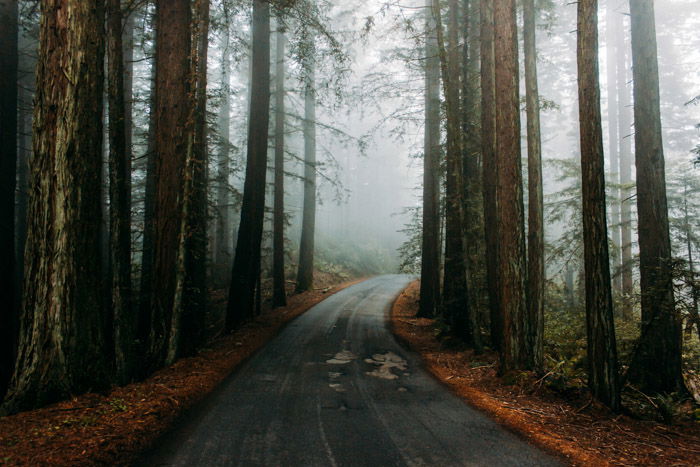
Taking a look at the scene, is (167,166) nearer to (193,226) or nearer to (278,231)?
(193,226)

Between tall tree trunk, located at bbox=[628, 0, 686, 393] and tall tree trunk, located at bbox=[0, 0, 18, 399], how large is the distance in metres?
13.1

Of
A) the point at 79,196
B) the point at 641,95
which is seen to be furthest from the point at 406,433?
the point at 641,95

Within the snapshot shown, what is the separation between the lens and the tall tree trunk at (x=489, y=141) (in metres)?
8.34

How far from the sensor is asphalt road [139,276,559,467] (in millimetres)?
3912

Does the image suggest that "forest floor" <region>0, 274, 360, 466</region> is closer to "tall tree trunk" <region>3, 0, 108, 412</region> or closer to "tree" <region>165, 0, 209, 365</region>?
"tall tree trunk" <region>3, 0, 108, 412</region>

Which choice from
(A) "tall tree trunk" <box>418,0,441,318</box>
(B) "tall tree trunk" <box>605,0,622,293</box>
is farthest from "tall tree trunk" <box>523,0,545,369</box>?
(B) "tall tree trunk" <box>605,0,622,293</box>

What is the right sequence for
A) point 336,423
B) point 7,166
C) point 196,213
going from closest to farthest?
point 336,423 < point 196,213 < point 7,166

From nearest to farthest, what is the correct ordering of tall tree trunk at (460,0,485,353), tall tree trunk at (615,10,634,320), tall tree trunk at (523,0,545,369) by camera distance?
1. tall tree trunk at (523,0,545,369)
2. tall tree trunk at (460,0,485,353)
3. tall tree trunk at (615,10,634,320)

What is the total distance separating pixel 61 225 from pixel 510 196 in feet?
21.8

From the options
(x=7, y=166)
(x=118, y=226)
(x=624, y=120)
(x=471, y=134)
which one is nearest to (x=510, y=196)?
(x=471, y=134)

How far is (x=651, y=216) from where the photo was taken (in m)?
7.83

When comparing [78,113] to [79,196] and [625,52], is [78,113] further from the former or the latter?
[625,52]

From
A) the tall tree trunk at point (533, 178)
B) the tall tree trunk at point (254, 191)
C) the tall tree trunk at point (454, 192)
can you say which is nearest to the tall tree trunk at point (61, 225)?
the tall tree trunk at point (254, 191)

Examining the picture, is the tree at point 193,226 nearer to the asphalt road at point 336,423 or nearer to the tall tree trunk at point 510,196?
→ the asphalt road at point 336,423
